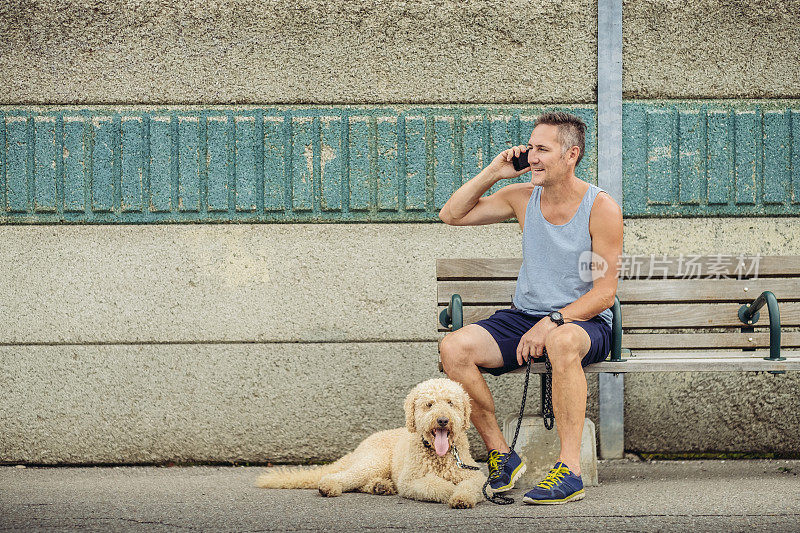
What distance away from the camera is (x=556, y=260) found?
4613 mm

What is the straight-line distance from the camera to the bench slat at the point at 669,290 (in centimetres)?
515

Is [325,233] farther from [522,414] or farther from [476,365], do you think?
[522,414]

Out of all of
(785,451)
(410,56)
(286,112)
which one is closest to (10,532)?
(286,112)

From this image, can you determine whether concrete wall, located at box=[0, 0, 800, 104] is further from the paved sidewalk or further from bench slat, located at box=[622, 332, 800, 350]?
the paved sidewalk

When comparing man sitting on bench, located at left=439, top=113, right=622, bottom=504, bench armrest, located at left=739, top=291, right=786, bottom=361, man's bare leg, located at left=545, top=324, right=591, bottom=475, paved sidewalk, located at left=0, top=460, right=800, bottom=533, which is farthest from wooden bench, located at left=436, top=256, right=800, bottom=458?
man's bare leg, located at left=545, top=324, right=591, bottom=475

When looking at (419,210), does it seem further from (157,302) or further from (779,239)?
(779,239)

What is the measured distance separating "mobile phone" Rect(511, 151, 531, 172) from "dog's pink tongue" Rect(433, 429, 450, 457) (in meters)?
1.40

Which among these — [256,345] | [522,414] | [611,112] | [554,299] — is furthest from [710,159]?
[256,345]

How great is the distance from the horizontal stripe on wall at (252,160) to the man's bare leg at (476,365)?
4.19 feet

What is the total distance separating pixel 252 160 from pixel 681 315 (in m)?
Answer: 2.68

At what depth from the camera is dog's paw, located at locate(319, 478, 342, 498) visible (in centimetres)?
449

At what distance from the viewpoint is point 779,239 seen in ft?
18.5

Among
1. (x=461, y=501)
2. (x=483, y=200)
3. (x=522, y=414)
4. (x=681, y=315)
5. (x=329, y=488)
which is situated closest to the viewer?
(x=461, y=501)

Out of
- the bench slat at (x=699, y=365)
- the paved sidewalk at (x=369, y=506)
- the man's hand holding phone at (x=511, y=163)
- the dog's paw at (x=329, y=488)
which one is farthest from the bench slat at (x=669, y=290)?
the dog's paw at (x=329, y=488)
